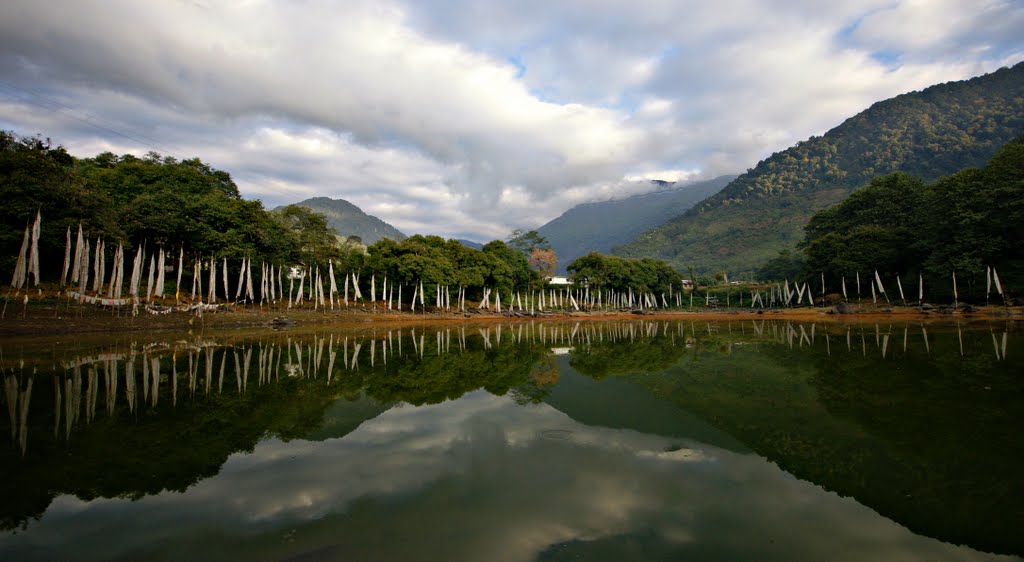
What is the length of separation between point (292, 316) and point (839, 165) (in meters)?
190

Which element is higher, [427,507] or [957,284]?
[957,284]

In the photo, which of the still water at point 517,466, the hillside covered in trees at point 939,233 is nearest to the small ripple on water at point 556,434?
the still water at point 517,466

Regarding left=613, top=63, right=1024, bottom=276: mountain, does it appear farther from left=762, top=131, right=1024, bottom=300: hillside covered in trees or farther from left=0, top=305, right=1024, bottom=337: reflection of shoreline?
left=0, top=305, right=1024, bottom=337: reflection of shoreline

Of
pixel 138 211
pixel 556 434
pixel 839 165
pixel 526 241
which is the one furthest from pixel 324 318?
pixel 839 165

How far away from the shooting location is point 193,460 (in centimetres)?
721

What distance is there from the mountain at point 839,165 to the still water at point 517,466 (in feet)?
389

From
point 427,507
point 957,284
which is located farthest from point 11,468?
point 957,284

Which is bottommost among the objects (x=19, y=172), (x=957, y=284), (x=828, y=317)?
(x=828, y=317)

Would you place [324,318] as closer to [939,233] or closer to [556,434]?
[556,434]

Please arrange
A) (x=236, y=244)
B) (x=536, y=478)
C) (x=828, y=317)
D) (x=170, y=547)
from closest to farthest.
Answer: (x=170, y=547), (x=536, y=478), (x=236, y=244), (x=828, y=317)

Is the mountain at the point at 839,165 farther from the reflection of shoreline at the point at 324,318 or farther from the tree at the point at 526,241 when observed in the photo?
the reflection of shoreline at the point at 324,318

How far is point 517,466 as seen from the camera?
22.8ft

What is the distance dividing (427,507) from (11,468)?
678 centimetres

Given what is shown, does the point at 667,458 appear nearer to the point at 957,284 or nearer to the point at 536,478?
the point at 536,478
